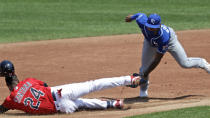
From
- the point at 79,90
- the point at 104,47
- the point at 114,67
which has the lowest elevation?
the point at 114,67

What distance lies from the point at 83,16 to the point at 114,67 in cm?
703

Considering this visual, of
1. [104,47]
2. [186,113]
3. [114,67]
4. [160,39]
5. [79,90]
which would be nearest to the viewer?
[186,113]

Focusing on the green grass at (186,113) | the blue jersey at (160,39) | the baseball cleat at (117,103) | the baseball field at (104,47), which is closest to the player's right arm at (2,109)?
the baseball field at (104,47)

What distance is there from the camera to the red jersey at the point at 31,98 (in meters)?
7.18

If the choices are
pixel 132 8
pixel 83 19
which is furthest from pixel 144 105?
A: pixel 132 8

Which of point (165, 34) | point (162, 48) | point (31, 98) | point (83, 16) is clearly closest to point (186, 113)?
point (162, 48)

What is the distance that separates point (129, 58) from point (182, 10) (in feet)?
25.4

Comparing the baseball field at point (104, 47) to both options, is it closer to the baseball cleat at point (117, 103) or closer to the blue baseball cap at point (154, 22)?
the baseball cleat at point (117, 103)

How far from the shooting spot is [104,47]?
13117mm

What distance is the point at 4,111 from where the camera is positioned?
24.4 feet

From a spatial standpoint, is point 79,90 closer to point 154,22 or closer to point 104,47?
point 154,22

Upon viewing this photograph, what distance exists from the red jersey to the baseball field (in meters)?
0.19

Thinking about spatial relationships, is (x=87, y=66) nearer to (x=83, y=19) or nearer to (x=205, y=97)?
(x=205, y=97)

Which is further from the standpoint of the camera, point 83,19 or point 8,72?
point 83,19
